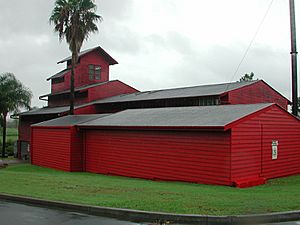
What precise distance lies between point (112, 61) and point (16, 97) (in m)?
12.2

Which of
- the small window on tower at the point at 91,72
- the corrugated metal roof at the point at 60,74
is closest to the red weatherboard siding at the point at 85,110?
the small window on tower at the point at 91,72

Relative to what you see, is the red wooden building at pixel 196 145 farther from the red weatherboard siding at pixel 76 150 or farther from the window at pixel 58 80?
the window at pixel 58 80

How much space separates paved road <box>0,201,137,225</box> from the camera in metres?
7.78

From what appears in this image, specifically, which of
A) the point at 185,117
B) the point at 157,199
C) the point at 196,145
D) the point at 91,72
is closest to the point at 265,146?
the point at 196,145

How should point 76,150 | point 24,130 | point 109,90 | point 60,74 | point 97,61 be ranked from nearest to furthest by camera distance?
1. point 76,150
2. point 109,90
3. point 24,130
4. point 97,61
5. point 60,74

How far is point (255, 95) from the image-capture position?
104 feet

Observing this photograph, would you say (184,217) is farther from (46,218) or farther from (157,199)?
(46,218)

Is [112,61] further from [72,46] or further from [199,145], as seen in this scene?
[199,145]

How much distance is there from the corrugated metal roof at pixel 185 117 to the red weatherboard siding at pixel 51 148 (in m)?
1.94

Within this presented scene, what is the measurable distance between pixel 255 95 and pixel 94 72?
1872 centimetres

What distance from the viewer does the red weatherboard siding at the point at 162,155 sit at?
49.4ft

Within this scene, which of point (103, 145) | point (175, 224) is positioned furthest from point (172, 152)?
point (175, 224)

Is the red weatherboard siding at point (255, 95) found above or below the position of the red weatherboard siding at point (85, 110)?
above

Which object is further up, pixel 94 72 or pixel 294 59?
pixel 94 72
